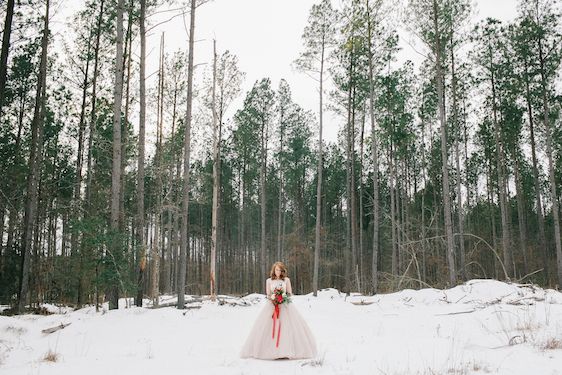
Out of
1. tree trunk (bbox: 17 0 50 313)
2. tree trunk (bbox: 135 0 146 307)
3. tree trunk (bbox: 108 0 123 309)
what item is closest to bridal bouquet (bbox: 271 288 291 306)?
tree trunk (bbox: 108 0 123 309)

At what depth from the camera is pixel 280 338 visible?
6.18 meters

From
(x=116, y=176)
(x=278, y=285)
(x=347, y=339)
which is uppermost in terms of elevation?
(x=116, y=176)

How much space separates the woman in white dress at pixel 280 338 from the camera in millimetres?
6105

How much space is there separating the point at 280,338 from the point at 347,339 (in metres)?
2.35

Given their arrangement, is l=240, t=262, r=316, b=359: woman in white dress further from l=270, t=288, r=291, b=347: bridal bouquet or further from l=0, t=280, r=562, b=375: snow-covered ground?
l=0, t=280, r=562, b=375: snow-covered ground

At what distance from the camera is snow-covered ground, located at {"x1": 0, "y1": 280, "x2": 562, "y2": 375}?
5.12 meters

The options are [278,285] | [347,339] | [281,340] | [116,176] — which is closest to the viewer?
[281,340]

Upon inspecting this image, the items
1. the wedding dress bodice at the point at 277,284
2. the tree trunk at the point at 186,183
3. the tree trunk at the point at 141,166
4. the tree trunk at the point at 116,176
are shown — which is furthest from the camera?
the tree trunk at the point at 186,183

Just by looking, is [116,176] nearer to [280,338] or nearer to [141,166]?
[141,166]

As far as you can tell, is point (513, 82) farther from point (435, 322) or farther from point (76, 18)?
point (76, 18)

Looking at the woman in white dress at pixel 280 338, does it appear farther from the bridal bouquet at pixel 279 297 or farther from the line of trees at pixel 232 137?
the line of trees at pixel 232 137

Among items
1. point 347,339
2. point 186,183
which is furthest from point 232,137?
point 347,339

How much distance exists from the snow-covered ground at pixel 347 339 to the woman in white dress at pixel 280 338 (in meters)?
0.19

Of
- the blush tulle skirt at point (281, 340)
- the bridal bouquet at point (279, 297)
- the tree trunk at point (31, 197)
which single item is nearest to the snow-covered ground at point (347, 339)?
the blush tulle skirt at point (281, 340)
